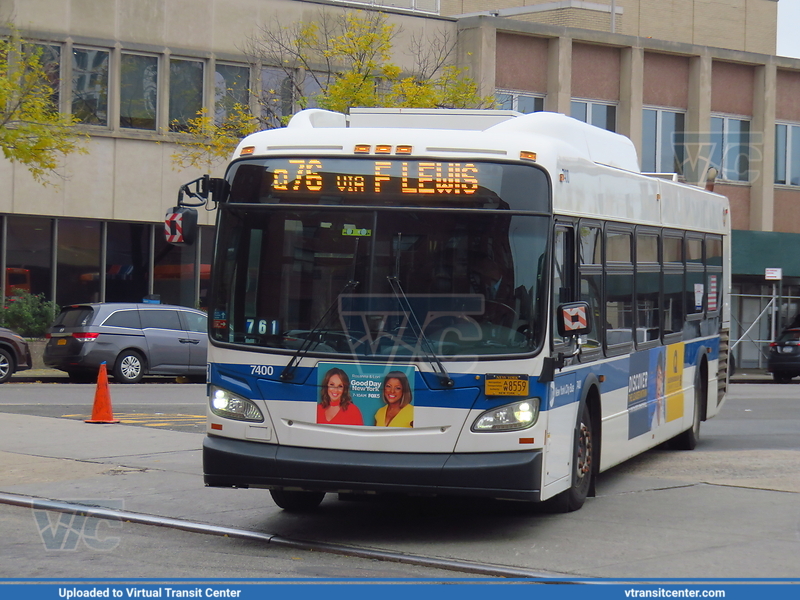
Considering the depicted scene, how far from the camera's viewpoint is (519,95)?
111 feet

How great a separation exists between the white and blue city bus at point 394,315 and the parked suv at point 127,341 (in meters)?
15.2

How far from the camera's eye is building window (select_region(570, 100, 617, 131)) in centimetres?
3514

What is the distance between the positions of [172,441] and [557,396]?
681cm

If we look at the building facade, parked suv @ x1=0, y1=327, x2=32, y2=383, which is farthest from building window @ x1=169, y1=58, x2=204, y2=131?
parked suv @ x1=0, y1=327, x2=32, y2=383

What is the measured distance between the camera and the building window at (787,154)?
38094mm

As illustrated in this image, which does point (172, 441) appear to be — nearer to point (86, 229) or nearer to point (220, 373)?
point (220, 373)

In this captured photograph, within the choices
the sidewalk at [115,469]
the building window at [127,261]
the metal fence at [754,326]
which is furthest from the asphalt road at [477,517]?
the metal fence at [754,326]

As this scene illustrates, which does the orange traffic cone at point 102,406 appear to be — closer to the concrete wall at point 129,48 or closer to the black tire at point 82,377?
the black tire at point 82,377

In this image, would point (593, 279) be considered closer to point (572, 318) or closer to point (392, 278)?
point (572, 318)

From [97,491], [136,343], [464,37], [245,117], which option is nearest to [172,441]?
[97,491]

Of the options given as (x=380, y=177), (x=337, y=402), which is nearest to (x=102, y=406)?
(x=337, y=402)

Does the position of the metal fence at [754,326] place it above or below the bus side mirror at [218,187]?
below

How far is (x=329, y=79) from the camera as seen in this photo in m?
29.6
